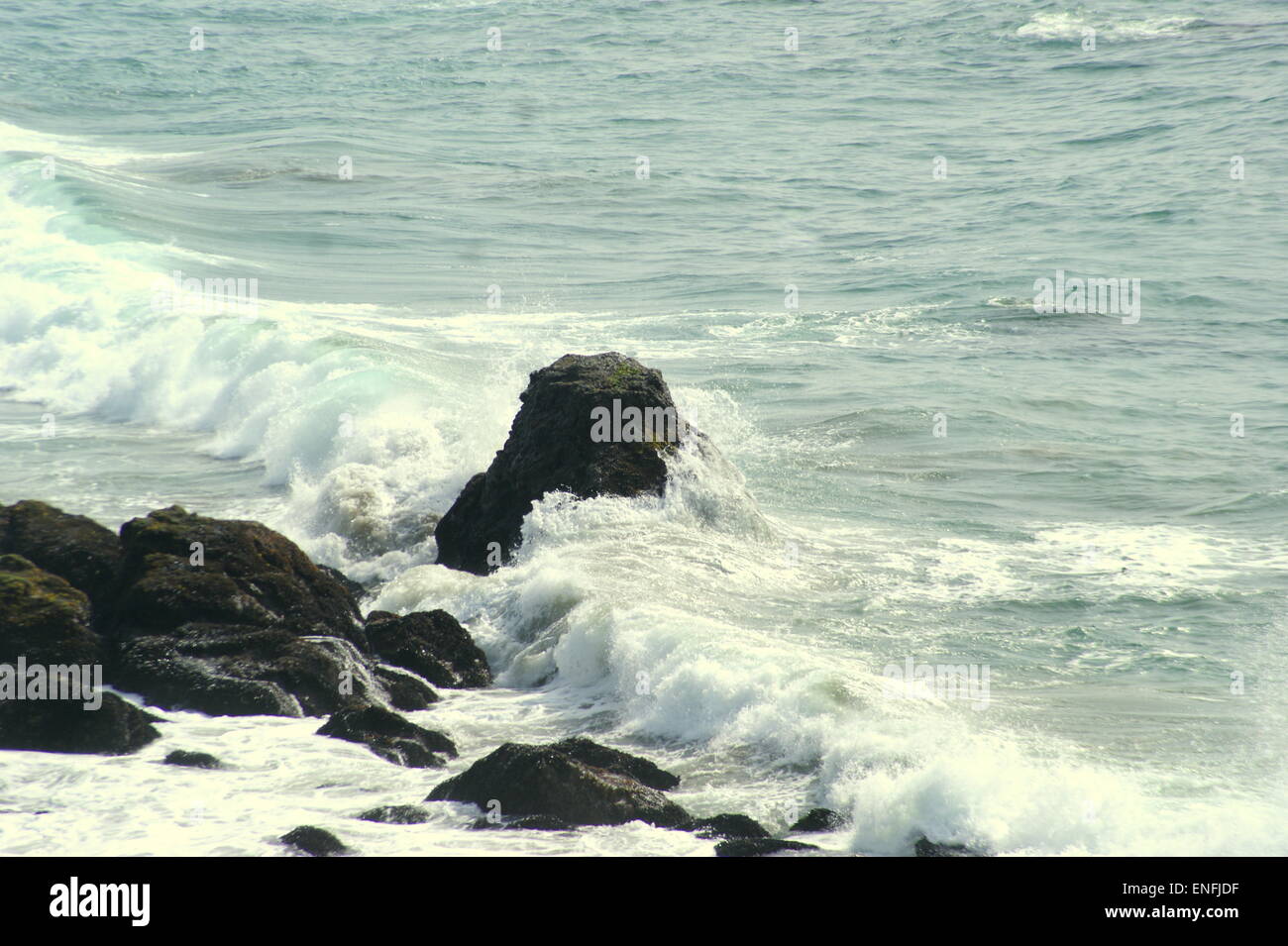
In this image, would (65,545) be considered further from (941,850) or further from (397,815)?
(941,850)

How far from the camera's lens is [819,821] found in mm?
6984

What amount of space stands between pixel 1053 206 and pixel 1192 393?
10231 mm

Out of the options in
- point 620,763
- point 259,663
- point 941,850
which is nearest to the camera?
point 941,850

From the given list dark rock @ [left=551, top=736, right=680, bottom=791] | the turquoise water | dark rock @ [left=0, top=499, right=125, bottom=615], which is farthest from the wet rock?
dark rock @ [left=551, top=736, right=680, bottom=791]

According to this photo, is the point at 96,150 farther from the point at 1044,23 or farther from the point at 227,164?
the point at 1044,23

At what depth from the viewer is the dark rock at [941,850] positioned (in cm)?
666

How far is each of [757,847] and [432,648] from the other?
3.48m

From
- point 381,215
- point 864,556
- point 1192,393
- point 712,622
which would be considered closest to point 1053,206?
point 1192,393

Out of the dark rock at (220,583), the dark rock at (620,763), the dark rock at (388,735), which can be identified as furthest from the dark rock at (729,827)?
the dark rock at (220,583)

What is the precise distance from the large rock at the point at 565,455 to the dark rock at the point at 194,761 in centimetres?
383

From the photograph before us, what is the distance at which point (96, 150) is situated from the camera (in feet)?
108

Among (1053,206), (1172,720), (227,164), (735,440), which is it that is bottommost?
(1172,720)

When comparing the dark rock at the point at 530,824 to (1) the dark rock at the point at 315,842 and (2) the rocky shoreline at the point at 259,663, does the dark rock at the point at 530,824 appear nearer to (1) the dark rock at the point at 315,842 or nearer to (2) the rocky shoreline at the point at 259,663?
(2) the rocky shoreline at the point at 259,663

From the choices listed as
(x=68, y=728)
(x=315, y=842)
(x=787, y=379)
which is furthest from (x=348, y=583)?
(x=787, y=379)
